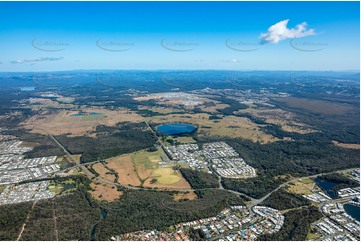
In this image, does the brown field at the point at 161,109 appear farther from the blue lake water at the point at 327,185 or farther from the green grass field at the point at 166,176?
the blue lake water at the point at 327,185

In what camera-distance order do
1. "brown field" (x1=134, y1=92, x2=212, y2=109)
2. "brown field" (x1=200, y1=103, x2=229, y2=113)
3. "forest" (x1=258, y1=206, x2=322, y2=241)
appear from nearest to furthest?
1. "forest" (x1=258, y1=206, x2=322, y2=241)
2. "brown field" (x1=200, y1=103, x2=229, y2=113)
3. "brown field" (x1=134, y1=92, x2=212, y2=109)

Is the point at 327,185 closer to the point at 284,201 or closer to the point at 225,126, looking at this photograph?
the point at 284,201

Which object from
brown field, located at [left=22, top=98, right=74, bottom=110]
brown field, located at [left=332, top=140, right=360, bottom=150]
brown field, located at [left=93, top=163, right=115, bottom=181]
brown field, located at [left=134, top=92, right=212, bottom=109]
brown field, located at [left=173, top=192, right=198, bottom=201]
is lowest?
brown field, located at [left=22, top=98, right=74, bottom=110]

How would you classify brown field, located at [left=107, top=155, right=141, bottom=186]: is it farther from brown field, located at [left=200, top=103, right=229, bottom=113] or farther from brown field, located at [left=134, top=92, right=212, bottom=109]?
brown field, located at [left=134, top=92, right=212, bottom=109]

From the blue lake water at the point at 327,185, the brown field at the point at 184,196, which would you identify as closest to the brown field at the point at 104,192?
the brown field at the point at 184,196

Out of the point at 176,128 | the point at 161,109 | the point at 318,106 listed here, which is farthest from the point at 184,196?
the point at 318,106

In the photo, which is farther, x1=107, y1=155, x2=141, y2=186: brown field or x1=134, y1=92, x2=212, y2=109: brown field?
x1=134, y1=92, x2=212, y2=109: brown field

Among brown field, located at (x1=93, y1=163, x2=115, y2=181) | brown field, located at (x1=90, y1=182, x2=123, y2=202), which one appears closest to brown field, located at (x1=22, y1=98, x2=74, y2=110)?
brown field, located at (x1=93, y1=163, x2=115, y2=181)
